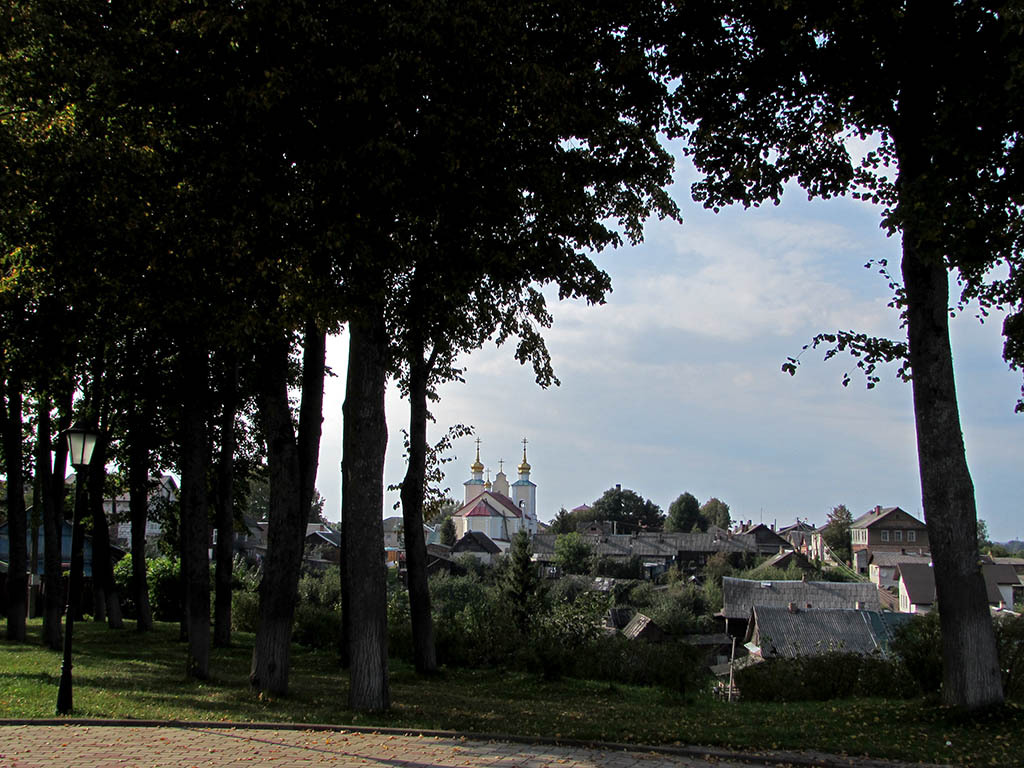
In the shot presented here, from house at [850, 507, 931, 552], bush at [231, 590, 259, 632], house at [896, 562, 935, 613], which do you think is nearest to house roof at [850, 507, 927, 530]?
house at [850, 507, 931, 552]

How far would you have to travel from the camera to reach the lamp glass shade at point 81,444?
11422mm

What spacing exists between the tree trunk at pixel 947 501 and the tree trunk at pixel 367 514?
6.41 metres

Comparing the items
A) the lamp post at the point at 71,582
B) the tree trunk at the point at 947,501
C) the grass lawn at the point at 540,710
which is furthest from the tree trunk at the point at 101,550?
the tree trunk at the point at 947,501

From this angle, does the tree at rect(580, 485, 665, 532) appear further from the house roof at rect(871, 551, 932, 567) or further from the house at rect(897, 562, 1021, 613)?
the house at rect(897, 562, 1021, 613)

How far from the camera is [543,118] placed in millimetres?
10445

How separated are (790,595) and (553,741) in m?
49.1

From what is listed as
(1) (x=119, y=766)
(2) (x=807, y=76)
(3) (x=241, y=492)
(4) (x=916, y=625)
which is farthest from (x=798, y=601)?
(1) (x=119, y=766)

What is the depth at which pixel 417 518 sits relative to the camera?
18109 mm

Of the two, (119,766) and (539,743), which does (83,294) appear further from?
(539,743)

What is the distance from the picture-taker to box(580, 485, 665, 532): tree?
140875 mm

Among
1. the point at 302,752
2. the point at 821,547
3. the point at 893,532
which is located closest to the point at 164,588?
the point at 302,752

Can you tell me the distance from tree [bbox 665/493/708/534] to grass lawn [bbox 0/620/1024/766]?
129925mm

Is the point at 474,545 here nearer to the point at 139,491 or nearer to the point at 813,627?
the point at 813,627

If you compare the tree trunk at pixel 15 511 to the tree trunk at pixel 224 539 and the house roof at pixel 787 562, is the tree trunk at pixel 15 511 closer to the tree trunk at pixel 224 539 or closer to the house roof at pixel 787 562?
the tree trunk at pixel 224 539
